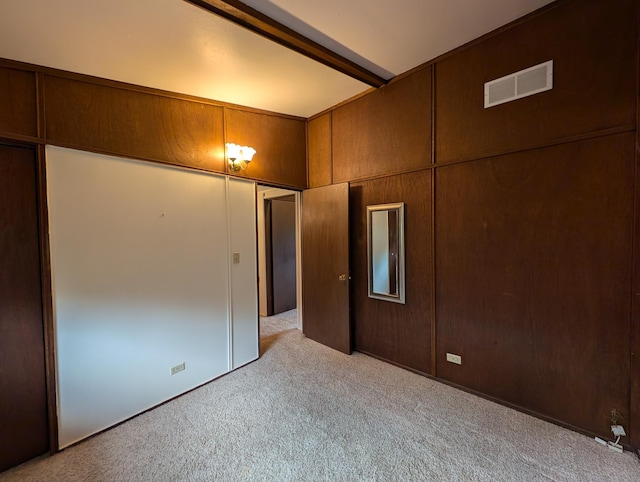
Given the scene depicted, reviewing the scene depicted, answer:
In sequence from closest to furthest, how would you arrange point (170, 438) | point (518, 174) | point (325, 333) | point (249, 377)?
1. point (170, 438)
2. point (518, 174)
3. point (249, 377)
4. point (325, 333)

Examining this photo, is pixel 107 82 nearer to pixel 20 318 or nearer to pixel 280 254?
pixel 20 318

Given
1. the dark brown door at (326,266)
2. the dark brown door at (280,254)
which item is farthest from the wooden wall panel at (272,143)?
the dark brown door at (280,254)

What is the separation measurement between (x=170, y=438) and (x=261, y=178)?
2.59m

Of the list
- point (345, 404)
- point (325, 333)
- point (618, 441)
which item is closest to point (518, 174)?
point (618, 441)

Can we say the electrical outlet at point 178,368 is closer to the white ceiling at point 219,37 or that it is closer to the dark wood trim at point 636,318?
the white ceiling at point 219,37

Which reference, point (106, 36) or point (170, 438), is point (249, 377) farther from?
point (106, 36)

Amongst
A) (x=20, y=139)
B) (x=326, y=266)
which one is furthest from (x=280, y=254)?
(x=20, y=139)

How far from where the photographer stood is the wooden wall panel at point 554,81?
1.91 metres

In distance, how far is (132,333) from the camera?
2.42 meters

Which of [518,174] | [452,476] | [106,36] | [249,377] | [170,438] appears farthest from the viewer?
[249,377]

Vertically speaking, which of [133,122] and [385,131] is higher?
[385,131]

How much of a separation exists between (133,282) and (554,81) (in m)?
3.62

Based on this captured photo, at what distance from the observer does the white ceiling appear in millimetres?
1781

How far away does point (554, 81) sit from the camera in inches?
83.7
